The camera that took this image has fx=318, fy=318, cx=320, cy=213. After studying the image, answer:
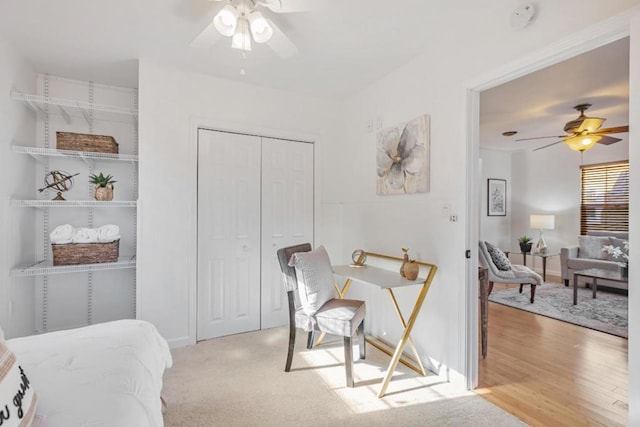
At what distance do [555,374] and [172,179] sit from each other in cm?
358

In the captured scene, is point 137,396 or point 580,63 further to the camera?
point 580,63

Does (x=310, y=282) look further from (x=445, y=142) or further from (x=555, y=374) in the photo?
(x=555, y=374)

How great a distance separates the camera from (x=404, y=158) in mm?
→ 2838

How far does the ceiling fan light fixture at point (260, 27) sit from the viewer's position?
70.7 inches

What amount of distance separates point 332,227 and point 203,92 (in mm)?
1977

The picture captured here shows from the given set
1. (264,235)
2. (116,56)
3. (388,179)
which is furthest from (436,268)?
(116,56)

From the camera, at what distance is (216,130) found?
319 cm

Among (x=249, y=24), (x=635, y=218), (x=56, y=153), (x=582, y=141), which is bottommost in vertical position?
(x=635, y=218)

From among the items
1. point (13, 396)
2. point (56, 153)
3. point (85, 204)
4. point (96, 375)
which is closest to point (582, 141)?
point (96, 375)

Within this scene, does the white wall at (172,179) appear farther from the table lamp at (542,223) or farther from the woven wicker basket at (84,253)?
the table lamp at (542,223)

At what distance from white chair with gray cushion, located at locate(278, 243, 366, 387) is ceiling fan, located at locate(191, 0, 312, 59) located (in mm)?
1480

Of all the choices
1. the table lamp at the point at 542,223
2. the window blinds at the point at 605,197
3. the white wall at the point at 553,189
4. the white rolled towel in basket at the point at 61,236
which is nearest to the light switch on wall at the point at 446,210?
the white rolled towel in basket at the point at 61,236

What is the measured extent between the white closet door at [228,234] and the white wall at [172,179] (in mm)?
107

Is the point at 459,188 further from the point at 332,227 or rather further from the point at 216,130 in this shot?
the point at 216,130
